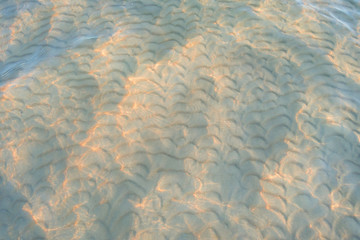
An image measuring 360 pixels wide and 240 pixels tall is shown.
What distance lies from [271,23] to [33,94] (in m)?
2.02

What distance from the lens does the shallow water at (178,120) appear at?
1.96 metres

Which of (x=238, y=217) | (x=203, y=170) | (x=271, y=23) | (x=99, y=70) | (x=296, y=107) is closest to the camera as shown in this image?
(x=238, y=217)

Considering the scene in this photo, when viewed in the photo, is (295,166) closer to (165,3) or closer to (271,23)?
(271,23)

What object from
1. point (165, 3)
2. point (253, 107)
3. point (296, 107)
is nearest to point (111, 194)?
point (253, 107)

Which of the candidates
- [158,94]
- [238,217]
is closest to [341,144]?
[238,217]

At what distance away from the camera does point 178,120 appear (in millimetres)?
2369

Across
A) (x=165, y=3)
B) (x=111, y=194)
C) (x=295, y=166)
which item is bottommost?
(x=111, y=194)

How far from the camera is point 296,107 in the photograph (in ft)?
8.02

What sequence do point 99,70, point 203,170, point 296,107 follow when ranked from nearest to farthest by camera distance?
point 203,170, point 296,107, point 99,70

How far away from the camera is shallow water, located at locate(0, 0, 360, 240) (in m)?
1.96

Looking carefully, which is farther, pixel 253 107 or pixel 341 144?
pixel 253 107

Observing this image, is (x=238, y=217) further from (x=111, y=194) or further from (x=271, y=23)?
(x=271, y=23)

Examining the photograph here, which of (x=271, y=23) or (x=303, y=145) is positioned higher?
(x=271, y=23)

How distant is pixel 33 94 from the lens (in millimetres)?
2467
